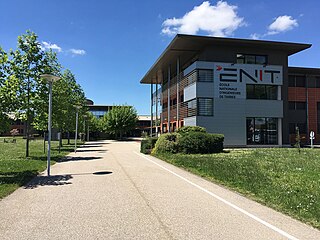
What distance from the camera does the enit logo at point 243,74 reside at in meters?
29.3

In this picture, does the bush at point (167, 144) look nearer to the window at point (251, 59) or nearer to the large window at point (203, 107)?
the large window at point (203, 107)

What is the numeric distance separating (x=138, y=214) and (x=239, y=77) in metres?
25.5

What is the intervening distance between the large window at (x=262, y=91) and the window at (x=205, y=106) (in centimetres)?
444

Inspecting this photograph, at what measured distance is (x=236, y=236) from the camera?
5031 mm

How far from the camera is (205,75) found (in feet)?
95.7

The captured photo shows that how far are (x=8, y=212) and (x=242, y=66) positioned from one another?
27.0m

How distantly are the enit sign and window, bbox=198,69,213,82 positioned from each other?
472 millimetres

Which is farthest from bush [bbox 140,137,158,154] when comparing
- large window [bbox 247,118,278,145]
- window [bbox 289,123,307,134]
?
window [bbox 289,123,307,134]

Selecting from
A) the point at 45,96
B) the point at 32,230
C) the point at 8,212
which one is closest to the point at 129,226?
the point at 32,230

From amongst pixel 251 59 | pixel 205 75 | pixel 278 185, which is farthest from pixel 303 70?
pixel 278 185

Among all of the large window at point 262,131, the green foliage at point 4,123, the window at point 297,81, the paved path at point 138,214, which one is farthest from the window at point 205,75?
the paved path at point 138,214

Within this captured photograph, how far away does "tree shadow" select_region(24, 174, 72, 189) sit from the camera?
32.9 ft

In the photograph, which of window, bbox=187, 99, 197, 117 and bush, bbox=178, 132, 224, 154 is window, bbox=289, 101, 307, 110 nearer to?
window, bbox=187, 99, 197, 117

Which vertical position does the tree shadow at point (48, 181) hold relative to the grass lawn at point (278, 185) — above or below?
below
